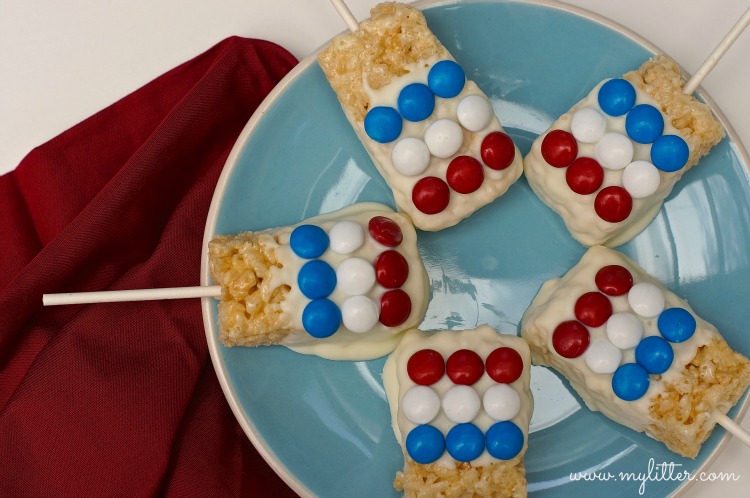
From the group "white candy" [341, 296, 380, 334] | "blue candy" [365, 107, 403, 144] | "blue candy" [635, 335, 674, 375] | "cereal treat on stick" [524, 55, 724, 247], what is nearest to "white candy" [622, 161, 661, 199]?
"cereal treat on stick" [524, 55, 724, 247]

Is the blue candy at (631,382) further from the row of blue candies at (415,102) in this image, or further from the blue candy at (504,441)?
the row of blue candies at (415,102)

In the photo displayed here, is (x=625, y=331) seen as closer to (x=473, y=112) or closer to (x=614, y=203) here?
(x=614, y=203)

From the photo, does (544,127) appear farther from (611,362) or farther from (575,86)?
(611,362)

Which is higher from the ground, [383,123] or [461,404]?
[383,123]

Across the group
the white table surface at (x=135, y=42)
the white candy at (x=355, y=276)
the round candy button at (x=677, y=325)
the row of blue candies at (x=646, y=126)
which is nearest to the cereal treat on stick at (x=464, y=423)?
the white candy at (x=355, y=276)

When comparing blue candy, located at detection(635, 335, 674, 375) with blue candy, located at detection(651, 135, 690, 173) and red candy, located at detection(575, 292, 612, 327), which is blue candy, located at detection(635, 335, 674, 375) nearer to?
red candy, located at detection(575, 292, 612, 327)

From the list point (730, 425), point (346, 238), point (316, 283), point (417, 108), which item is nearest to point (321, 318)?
point (316, 283)
